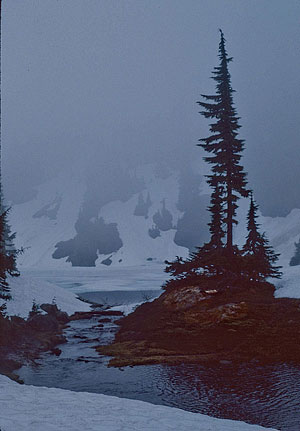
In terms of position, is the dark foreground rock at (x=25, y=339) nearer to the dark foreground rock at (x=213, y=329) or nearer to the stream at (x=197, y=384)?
the stream at (x=197, y=384)

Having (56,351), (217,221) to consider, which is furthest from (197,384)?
(217,221)

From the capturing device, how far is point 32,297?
107 feet

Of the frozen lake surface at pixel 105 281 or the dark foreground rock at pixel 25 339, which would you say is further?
the frozen lake surface at pixel 105 281

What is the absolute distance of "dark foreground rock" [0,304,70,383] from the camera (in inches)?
669

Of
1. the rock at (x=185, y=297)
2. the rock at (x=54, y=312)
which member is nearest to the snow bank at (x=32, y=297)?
the rock at (x=54, y=312)

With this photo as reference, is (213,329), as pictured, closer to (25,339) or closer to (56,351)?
(56,351)

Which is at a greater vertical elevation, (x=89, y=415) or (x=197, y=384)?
(x=89, y=415)

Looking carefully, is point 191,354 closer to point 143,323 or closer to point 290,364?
point 290,364

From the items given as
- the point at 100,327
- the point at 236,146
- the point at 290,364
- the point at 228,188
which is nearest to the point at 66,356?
the point at 100,327

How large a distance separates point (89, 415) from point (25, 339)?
44.4 feet

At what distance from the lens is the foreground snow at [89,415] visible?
8047mm

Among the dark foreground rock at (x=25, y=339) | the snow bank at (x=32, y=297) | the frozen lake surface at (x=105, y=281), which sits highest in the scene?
the frozen lake surface at (x=105, y=281)

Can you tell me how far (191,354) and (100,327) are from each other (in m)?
11.8

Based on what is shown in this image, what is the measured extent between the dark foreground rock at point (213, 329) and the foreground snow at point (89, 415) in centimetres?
579
